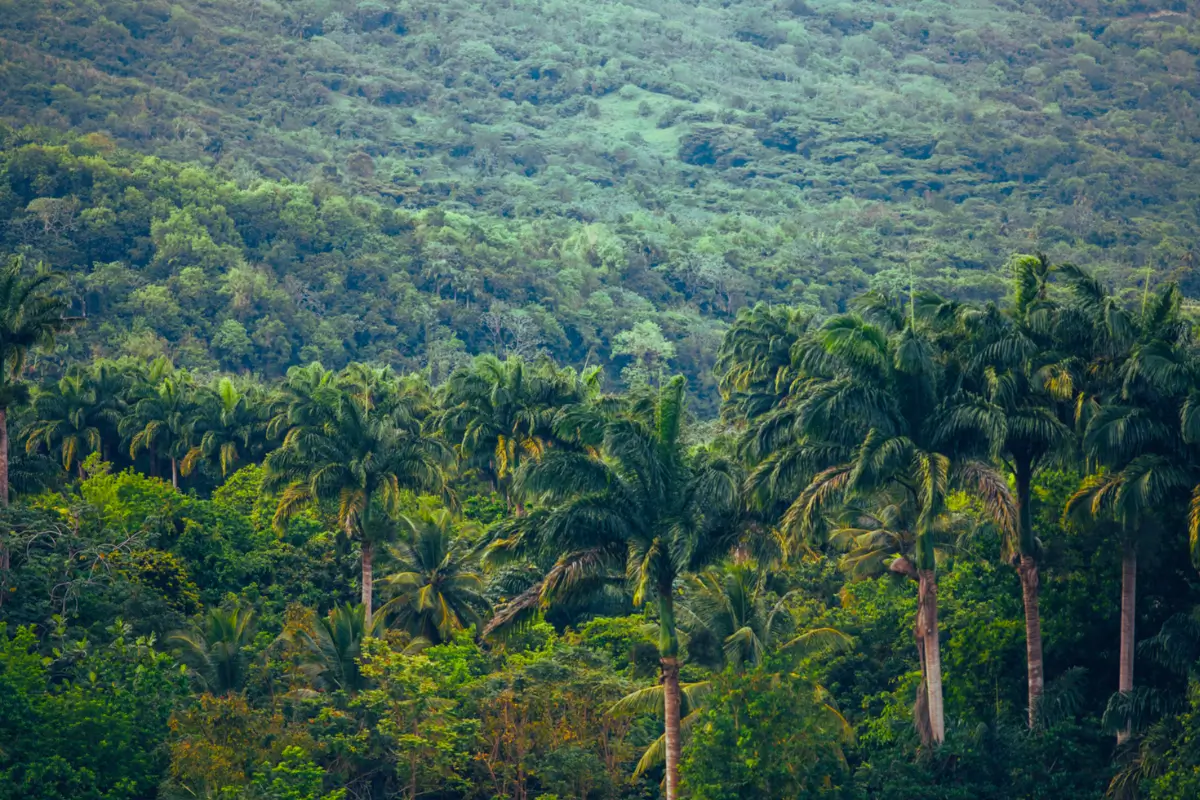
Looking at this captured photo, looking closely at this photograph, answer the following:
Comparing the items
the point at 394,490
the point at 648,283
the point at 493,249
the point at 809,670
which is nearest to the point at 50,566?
the point at 394,490

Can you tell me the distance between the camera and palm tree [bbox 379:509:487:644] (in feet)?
157

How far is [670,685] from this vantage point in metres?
34.7

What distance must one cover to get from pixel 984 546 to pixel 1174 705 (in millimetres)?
6949

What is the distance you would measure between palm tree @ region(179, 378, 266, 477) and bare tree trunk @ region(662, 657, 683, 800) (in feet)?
127

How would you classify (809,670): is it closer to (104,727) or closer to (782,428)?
(782,428)

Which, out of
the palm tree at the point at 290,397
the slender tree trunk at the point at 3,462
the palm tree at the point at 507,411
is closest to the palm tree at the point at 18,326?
the slender tree trunk at the point at 3,462

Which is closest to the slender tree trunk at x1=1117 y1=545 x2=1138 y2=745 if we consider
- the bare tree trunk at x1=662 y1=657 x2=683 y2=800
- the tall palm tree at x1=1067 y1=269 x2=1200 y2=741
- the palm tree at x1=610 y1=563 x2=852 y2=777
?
the tall palm tree at x1=1067 y1=269 x2=1200 y2=741

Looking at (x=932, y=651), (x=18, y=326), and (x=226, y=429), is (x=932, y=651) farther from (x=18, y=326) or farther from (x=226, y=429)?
(x=226, y=429)

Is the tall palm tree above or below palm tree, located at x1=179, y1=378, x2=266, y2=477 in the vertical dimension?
above

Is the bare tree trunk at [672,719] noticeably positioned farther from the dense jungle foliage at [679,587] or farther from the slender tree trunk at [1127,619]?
the slender tree trunk at [1127,619]

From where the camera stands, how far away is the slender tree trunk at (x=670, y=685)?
34.4m

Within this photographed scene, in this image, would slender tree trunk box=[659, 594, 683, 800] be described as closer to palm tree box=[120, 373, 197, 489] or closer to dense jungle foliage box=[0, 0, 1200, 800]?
dense jungle foliage box=[0, 0, 1200, 800]

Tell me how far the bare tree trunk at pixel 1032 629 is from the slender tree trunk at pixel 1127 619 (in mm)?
1721

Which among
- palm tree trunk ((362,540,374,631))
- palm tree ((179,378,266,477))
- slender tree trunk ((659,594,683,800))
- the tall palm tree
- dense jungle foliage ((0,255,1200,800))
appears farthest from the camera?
palm tree ((179,378,266,477))
